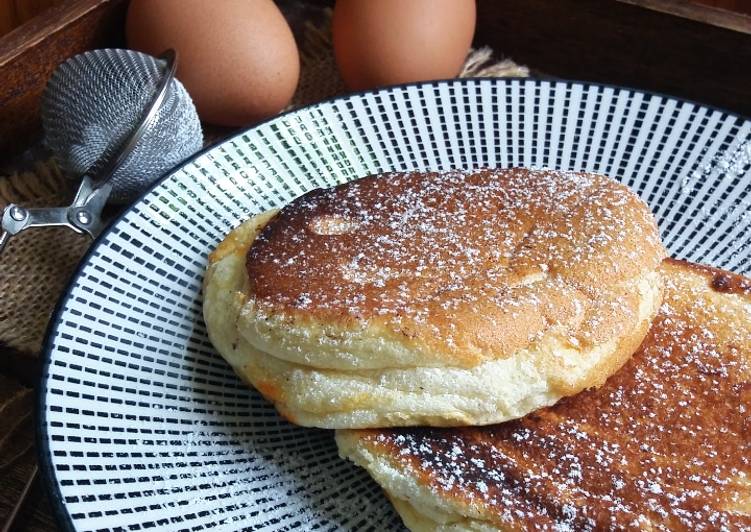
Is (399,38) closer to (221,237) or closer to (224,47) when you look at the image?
(224,47)

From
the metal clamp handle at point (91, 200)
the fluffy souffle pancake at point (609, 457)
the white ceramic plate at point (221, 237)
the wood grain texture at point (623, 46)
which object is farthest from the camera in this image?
the wood grain texture at point (623, 46)

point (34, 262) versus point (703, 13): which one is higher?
point (703, 13)

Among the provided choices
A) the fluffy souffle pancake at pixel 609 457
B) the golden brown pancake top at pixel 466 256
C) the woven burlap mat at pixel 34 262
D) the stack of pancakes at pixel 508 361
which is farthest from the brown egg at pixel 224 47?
the fluffy souffle pancake at pixel 609 457

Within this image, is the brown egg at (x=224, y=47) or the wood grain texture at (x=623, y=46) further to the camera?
the wood grain texture at (x=623, y=46)

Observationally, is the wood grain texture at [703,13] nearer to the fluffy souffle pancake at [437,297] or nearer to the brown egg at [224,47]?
the fluffy souffle pancake at [437,297]

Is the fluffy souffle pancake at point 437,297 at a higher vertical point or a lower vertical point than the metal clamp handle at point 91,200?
higher

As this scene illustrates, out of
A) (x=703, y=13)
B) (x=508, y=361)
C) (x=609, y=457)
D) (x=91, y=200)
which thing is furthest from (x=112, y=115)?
(x=703, y=13)
